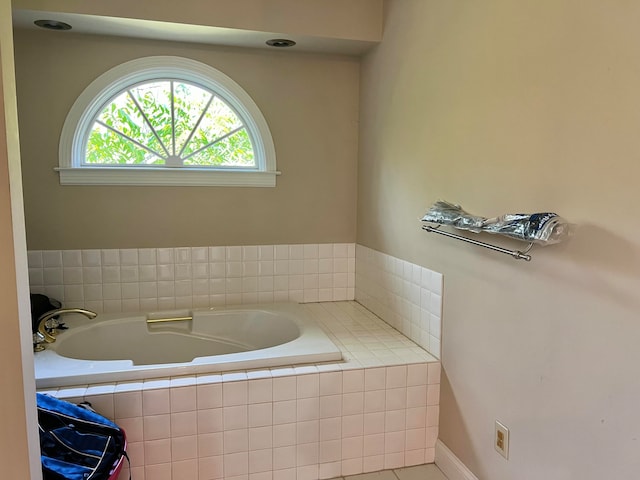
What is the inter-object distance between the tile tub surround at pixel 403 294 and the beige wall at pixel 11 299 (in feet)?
5.41

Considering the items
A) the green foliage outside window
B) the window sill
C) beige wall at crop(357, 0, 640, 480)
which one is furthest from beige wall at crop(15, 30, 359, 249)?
beige wall at crop(357, 0, 640, 480)

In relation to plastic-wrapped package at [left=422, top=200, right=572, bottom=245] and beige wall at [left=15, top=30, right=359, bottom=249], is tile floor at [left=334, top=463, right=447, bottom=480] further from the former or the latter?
beige wall at [left=15, top=30, right=359, bottom=249]

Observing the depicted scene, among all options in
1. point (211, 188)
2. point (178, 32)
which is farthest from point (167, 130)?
point (178, 32)

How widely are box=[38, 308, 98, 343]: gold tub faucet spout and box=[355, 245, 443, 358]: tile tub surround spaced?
64.5 inches

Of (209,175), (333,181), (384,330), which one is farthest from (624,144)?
(209,175)

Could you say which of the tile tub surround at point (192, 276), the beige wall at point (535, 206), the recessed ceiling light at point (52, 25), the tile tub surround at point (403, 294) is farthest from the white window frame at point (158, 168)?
the beige wall at point (535, 206)

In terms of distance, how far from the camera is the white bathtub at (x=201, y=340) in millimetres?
2164

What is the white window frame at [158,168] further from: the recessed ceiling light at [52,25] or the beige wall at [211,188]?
the recessed ceiling light at [52,25]

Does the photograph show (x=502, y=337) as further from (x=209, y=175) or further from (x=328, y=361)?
(x=209, y=175)

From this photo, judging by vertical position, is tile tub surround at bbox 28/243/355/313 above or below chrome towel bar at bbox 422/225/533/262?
below

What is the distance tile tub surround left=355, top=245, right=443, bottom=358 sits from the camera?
7.43 feet

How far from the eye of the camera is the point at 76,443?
1.65 m

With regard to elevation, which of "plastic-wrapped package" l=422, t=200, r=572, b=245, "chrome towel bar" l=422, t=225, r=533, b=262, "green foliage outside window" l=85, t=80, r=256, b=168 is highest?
"green foliage outside window" l=85, t=80, r=256, b=168

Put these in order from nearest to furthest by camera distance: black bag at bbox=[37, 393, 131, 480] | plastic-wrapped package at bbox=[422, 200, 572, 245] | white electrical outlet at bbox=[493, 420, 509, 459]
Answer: plastic-wrapped package at bbox=[422, 200, 572, 245] → black bag at bbox=[37, 393, 131, 480] → white electrical outlet at bbox=[493, 420, 509, 459]
